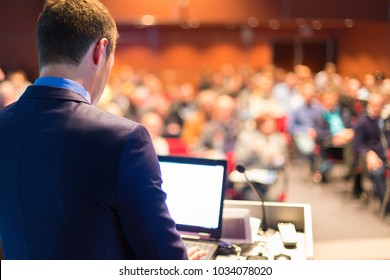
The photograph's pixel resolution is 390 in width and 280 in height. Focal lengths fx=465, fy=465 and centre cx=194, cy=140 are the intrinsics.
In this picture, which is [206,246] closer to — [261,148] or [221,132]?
[261,148]

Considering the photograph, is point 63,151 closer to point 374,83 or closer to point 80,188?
point 80,188

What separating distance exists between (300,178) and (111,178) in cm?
631

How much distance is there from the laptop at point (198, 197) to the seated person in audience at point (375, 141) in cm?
387

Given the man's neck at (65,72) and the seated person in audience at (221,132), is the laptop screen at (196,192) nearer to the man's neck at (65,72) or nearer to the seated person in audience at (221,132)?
the man's neck at (65,72)

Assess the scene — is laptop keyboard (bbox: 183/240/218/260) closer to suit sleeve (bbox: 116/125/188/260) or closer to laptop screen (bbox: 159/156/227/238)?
laptop screen (bbox: 159/156/227/238)

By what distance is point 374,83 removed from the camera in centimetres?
538

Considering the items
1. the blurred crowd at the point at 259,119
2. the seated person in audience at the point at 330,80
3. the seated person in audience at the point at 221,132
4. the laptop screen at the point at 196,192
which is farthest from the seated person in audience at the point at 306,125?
the laptop screen at the point at 196,192

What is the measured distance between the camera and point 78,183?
99 centimetres

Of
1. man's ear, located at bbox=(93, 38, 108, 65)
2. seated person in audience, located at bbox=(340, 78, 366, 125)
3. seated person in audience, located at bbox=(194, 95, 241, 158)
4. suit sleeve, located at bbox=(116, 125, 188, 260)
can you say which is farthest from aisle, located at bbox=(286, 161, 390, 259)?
man's ear, located at bbox=(93, 38, 108, 65)

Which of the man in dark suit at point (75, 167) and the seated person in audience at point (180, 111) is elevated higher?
the man in dark suit at point (75, 167)

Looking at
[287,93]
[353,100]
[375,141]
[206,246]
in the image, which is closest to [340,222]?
[375,141]

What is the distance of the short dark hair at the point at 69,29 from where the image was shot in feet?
3.49

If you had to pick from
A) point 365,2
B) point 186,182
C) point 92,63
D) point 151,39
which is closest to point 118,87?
point 151,39

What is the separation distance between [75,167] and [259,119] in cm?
390
